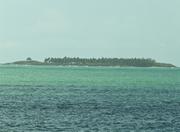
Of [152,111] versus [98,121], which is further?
[152,111]

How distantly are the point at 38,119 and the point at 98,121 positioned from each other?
6870 mm

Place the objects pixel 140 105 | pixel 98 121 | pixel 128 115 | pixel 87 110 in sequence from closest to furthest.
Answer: pixel 98 121, pixel 128 115, pixel 87 110, pixel 140 105

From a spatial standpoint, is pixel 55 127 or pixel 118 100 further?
pixel 118 100

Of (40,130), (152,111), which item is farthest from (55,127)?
(152,111)

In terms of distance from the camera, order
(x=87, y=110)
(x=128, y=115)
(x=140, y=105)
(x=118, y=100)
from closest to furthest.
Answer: (x=128, y=115) < (x=87, y=110) < (x=140, y=105) < (x=118, y=100)

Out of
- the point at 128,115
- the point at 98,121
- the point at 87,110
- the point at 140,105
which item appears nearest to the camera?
the point at 98,121

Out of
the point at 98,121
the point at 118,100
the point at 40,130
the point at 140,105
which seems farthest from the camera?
the point at 118,100

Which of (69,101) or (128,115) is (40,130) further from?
(69,101)

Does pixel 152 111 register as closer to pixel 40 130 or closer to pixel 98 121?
pixel 98 121

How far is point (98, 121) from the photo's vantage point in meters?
61.3

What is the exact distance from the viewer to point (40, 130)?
179 feet

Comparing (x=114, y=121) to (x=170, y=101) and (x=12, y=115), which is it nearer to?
(x=12, y=115)

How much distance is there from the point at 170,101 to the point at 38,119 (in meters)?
34.0

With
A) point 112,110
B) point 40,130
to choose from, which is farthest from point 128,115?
point 40,130
